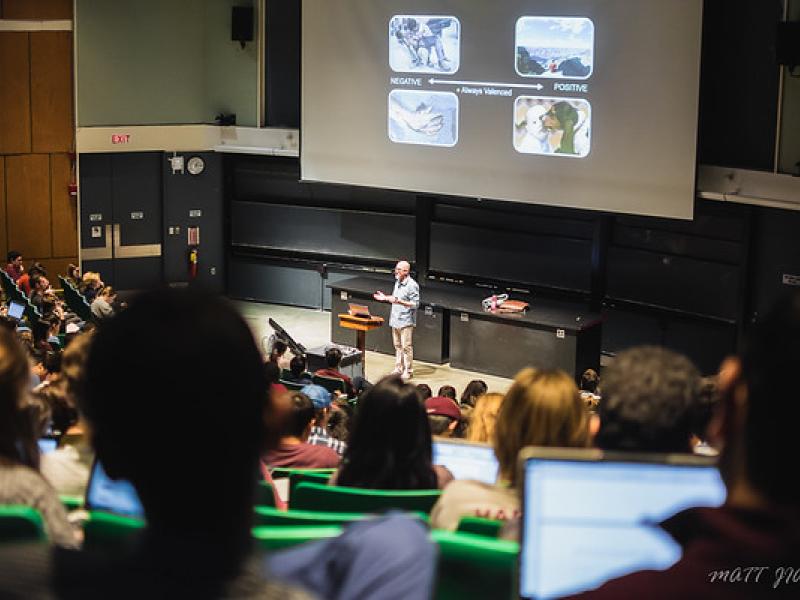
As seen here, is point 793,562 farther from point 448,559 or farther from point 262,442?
point 448,559

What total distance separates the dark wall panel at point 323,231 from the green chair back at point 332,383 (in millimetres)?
5237

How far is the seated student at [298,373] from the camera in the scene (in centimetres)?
978

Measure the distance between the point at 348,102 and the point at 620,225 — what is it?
3361 mm

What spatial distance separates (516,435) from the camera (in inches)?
117

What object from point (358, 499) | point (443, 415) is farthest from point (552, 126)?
point (358, 499)

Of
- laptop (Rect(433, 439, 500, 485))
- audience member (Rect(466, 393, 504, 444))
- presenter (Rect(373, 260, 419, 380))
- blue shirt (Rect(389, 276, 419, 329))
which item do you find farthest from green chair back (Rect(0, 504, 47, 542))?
blue shirt (Rect(389, 276, 419, 329))

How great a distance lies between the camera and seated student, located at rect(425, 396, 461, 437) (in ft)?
18.7

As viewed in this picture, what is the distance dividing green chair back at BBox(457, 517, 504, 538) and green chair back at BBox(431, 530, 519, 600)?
0.69ft

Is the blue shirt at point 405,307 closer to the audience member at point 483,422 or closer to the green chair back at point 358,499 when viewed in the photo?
the audience member at point 483,422

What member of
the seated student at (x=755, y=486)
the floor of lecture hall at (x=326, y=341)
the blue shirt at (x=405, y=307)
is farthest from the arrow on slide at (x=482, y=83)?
the seated student at (x=755, y=486)

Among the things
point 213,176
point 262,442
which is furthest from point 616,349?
point 262,442

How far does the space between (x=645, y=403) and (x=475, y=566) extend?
1.72 feet

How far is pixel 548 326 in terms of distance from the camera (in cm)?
1240

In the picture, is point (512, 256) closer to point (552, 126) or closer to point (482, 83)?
point (552, 126)
